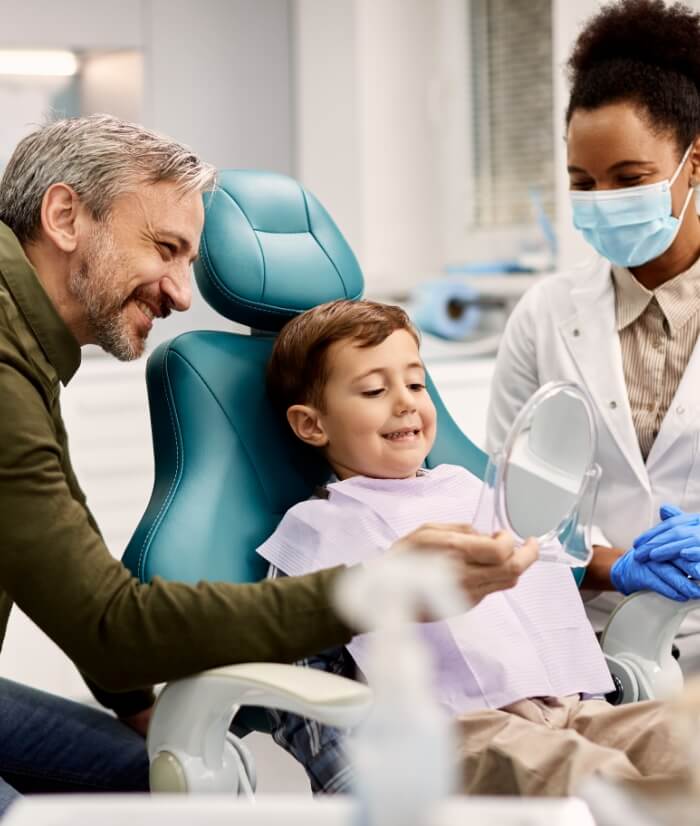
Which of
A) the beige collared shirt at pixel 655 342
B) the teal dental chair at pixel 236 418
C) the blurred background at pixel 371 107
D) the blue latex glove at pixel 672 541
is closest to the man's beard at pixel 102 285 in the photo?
the teal dental chair at pixel 236 418

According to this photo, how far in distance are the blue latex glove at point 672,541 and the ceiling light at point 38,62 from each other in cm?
268

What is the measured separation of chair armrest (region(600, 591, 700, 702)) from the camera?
67.6 inches

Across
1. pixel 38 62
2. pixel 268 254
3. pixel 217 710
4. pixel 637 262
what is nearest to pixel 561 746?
pixel 217 710

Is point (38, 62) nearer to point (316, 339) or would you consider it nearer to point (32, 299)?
point (316, 339)

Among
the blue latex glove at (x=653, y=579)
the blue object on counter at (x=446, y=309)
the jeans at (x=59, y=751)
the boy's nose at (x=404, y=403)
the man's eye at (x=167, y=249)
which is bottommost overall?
the jeans at (x=59, y=751)

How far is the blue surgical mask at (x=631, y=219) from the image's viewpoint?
1949 mm

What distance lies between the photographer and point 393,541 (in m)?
1.65

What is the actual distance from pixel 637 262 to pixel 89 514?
99 centimetres

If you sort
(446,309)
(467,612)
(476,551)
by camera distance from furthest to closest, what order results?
1. (446,309)
2. (467,612)
3. (476,551)

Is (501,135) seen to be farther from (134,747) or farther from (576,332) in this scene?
(134,747)

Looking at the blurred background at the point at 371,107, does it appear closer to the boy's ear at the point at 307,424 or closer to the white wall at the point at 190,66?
the white wall at the point at 190,66

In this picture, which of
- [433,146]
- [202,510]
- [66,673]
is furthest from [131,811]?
[433,146]

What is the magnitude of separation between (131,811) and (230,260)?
99 centimetres

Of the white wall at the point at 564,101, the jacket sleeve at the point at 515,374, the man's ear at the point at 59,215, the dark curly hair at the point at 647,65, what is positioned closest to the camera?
the man's ear at the point at 59,215
